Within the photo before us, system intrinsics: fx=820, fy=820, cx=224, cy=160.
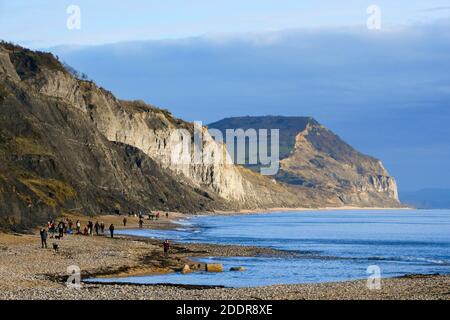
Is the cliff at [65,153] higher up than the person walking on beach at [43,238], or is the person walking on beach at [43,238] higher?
the cliff at [65,153]

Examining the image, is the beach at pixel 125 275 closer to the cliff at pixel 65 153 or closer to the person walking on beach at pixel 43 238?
the person walking on beach at pixel 43 238

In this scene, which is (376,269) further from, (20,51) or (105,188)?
(20,51)

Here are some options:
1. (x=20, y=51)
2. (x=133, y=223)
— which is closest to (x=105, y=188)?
(x=133, y=223)

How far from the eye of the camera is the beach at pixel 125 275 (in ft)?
110

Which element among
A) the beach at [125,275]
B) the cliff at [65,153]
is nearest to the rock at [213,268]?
the beach at [125,275]

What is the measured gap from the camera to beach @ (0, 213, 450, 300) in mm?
33625

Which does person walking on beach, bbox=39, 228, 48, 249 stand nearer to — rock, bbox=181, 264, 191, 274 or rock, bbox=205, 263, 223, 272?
rock, bbox=181, 264, 191, 274

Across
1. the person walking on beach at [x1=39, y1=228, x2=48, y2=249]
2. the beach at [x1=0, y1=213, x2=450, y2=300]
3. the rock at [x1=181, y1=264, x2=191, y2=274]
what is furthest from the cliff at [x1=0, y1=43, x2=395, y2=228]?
the rock at [x1=181, y1=264, x2=191, y2=274]

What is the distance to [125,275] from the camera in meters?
46.1

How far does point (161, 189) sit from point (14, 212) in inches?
3923

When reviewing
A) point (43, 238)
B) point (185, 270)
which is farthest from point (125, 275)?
point (43, 238)

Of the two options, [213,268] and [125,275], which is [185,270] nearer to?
[213,268]

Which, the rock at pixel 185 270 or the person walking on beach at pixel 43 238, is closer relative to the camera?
the rock at pixel 185 270

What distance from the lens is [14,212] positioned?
72125 mm
